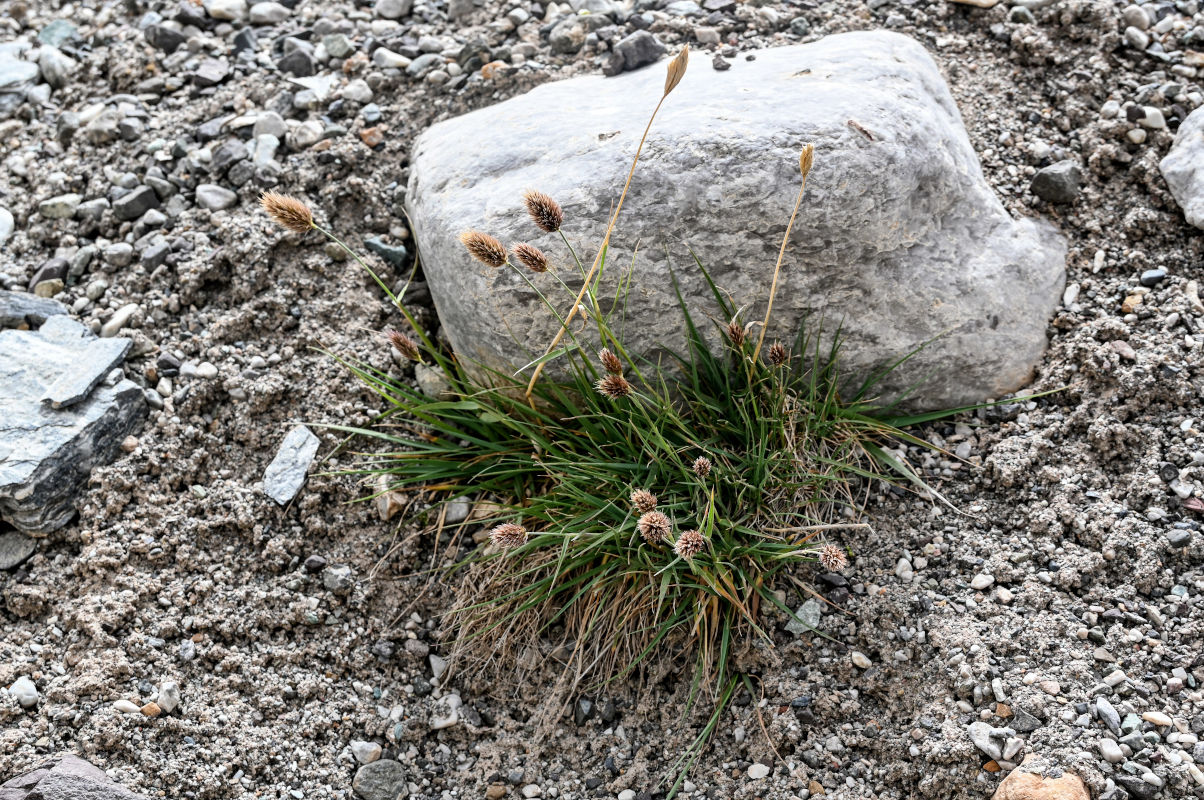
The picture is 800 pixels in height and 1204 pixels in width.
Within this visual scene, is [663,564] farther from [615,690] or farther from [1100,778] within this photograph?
[1100,778]

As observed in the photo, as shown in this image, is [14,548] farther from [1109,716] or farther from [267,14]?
[1109,716]

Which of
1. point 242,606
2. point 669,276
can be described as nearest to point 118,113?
point 242,606

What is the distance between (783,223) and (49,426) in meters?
2.64

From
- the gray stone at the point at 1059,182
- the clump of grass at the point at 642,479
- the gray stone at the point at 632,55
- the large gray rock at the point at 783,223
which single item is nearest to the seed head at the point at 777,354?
the clump of grass at the point at 642,479

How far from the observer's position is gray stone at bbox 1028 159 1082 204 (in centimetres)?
370

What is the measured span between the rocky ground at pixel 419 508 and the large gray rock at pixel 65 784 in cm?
9

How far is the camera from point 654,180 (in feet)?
10.5

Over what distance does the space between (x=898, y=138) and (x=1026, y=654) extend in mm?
1737

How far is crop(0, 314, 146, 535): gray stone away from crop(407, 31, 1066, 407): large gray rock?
124 cm

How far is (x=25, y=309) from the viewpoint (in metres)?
3.68

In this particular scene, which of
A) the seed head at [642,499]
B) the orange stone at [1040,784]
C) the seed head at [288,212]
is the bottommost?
the orange stone at [1040,784]

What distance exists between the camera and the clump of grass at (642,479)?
3018mm

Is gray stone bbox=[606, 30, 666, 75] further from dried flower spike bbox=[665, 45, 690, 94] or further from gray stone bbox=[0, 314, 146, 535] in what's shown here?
gray stone bbox=[0, 314, 146, 535]

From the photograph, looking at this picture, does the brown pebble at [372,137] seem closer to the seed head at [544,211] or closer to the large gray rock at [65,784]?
the seed head at [544,211]
